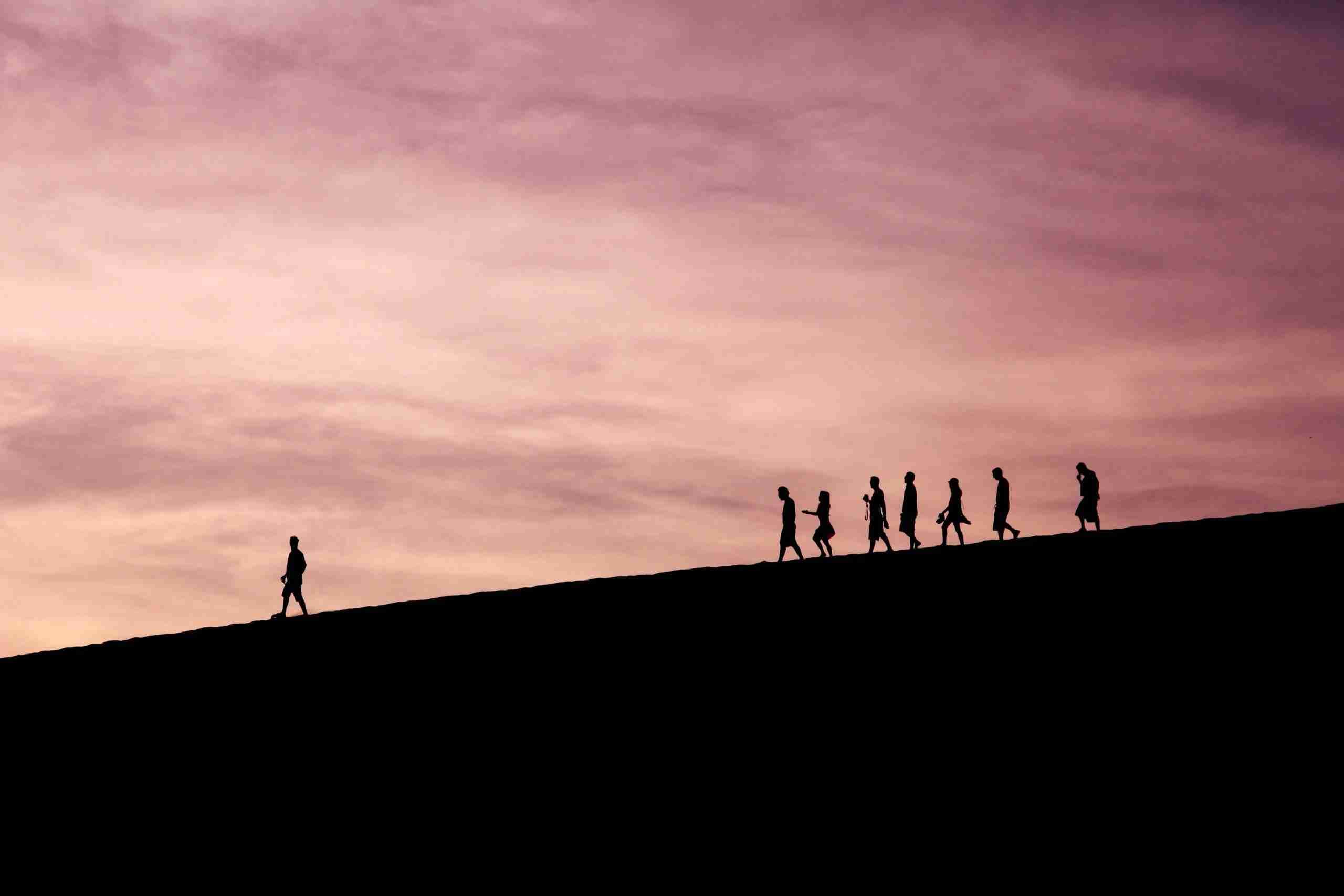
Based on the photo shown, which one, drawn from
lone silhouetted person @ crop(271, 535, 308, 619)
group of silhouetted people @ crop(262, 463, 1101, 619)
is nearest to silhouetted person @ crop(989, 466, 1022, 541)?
group of silhouetted people @ crop(262, 463, 1101, 619)

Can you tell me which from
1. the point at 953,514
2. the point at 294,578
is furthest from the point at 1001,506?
the point at 294,578

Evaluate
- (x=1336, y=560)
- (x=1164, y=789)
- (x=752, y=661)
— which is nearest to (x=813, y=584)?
(x=752, y=661)

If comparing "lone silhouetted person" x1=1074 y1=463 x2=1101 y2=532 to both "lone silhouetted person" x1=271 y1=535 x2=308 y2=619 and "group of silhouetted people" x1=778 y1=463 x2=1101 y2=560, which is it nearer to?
"group of silhouetted people" x1=778 y1=463 x2=1101 y2=560

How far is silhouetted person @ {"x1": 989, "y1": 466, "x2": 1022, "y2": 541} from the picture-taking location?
27547 millimetres

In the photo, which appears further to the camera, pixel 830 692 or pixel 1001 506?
pixel 1001 506

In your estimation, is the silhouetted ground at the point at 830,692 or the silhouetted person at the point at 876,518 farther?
the silhouetted person at the point at 876,518

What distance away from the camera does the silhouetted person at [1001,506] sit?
27547 millimetres

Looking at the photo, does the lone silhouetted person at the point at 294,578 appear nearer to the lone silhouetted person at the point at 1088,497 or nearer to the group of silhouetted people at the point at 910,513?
the group of silhouetted people at the point at 910,513

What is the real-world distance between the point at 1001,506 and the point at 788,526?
3621 millimetres

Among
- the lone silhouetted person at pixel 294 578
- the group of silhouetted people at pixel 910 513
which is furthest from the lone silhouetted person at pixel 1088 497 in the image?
the lone silhouetted person at pixel 294 578

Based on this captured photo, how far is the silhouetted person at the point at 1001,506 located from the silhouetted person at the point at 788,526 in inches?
132

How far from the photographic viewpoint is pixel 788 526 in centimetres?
2855

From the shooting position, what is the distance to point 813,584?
990 inches

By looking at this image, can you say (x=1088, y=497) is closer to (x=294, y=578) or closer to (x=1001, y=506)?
(x=1001, y=506)
